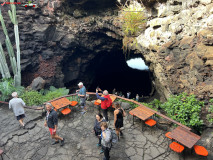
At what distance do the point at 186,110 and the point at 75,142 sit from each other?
14.2ft

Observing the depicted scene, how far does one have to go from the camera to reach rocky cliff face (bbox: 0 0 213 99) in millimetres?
6466

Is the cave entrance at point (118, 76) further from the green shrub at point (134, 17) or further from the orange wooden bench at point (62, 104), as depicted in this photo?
the orange wooden bench at point (62, 104)

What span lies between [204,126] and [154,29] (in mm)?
5123

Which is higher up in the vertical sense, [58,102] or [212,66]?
[212,66]

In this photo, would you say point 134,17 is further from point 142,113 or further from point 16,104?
point 16,104

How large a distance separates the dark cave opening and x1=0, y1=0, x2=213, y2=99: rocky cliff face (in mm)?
493

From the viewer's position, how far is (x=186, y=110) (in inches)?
250

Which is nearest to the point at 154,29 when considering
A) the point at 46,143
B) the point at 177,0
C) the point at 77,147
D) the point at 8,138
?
the point at 177,0

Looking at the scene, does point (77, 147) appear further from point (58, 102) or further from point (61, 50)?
point (61, 50)

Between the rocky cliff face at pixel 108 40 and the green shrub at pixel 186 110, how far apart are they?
1.32 feet

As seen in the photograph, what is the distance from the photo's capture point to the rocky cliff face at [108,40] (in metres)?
6.47

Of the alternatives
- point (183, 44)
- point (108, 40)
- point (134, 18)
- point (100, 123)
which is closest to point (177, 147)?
point (100, 123)

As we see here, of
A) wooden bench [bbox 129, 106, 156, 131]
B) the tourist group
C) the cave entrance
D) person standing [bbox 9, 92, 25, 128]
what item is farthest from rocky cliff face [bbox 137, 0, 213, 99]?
the cave entrance

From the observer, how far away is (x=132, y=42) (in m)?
10.5
